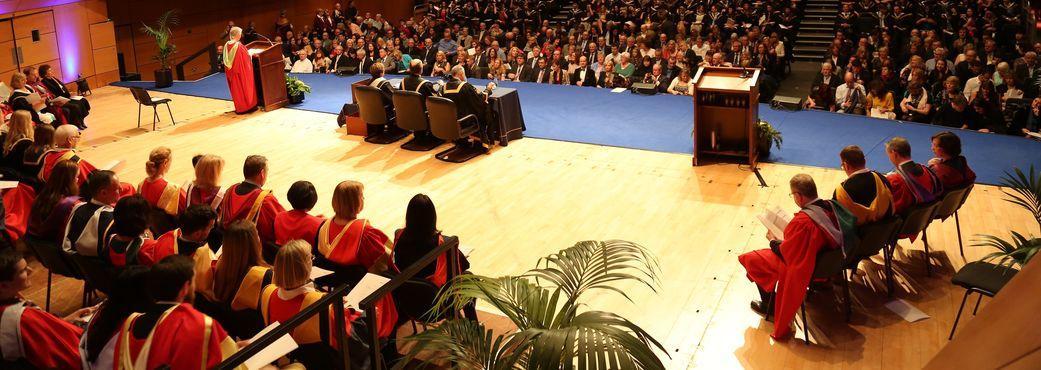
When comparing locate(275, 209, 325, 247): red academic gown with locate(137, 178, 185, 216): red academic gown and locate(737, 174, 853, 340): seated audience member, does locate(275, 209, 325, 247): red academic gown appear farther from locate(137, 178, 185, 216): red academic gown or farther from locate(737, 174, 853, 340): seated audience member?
locate(737, 174, 853, 340): seated audience member

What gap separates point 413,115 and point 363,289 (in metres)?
5.46

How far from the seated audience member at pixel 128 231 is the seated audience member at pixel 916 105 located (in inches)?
348

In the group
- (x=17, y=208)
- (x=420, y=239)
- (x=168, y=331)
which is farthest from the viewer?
(x=17, y=208)

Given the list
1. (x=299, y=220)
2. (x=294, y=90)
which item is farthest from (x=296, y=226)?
(x=294, y=90)

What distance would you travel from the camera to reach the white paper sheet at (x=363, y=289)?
3912 millimetres

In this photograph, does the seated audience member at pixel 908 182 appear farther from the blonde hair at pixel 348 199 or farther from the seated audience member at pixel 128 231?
the seated audience member at pixel 128 231

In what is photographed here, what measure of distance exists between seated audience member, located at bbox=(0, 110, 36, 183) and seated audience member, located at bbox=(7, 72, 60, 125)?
116 inches

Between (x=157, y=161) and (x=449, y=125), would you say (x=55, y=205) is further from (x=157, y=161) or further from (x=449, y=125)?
(x=449, y=125)

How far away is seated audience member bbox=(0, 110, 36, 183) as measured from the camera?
20.7 ft

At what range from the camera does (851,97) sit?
1055 centimetres

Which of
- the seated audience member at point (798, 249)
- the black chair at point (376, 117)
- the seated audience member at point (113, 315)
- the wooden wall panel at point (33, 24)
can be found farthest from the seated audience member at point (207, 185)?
the wooden wall panel at point (33, 24)

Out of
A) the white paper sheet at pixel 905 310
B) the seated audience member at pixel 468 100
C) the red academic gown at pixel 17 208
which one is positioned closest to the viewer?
the white paper sheet at pixel 905 310

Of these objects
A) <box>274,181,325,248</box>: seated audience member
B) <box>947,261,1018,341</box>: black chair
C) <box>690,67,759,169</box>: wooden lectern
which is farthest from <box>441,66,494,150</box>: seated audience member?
<box>947,261,1018,341</box>: black chair

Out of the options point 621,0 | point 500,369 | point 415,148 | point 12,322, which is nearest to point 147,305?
point 12,322
